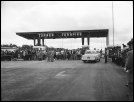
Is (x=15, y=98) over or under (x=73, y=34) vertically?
under

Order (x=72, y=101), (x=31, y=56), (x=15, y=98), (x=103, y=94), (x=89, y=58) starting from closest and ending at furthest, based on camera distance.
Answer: (x=72, y=101) < (x=15, y=98) < (x=103, y=94) < (x=89, y=58) < (x=31, y=56)

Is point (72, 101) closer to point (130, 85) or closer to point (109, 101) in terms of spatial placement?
point (109, 101)

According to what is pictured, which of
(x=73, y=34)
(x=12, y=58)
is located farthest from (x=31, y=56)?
(x=73, y=34)

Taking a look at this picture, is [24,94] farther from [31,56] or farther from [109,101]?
[31,56]

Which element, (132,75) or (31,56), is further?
(31,56)

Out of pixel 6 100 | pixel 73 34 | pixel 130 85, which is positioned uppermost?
pixel 73 34

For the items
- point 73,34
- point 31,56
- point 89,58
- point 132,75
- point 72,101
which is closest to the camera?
point 132,75

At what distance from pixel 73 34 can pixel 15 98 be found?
1379 inches

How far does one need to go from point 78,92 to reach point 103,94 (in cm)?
86

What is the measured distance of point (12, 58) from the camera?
2738 cm

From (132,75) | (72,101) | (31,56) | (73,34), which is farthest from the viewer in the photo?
(73,34)

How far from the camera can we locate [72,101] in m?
4.43

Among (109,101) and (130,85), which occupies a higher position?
(130,85)

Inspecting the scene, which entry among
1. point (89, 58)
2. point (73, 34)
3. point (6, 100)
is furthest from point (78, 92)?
point (73, 34)
